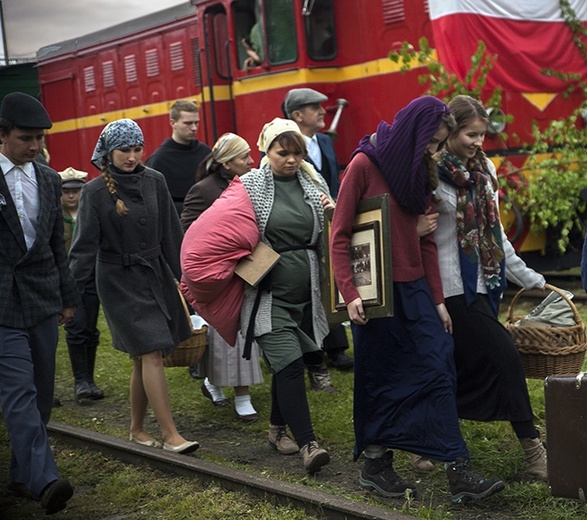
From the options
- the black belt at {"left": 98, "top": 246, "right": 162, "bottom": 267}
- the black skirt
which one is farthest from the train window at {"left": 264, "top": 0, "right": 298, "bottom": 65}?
the black skirt

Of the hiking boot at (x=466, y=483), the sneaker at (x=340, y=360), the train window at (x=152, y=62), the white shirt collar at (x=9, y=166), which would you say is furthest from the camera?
the train window at (x=152, y=62)

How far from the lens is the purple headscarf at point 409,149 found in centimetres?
459

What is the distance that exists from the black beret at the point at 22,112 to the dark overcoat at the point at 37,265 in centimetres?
27

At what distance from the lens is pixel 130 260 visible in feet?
19.3

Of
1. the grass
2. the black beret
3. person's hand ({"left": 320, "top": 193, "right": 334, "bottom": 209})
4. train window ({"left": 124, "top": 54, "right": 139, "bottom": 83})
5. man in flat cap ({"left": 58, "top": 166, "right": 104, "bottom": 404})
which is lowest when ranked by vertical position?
the grass

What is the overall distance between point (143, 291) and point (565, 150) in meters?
5.54

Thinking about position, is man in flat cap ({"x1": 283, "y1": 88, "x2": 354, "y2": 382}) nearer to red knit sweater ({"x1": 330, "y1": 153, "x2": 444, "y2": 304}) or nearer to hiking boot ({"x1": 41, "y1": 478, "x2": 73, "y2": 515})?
red knit sweater ({"x1": 330, "y1": 153, "x2": 444, "y2": 304})

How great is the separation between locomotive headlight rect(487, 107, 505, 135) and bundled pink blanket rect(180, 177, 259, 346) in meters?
4.71

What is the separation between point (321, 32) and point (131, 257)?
551 cm

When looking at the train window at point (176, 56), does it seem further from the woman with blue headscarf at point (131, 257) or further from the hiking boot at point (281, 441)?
the hiking boot at point (281, 441)

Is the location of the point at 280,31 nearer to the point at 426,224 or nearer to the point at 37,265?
the point at 37,265

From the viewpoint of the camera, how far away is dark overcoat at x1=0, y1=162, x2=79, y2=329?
16.5 feet

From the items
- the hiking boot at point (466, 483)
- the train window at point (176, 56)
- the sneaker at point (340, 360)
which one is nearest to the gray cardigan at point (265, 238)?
the hiking boot at point (466, 483)

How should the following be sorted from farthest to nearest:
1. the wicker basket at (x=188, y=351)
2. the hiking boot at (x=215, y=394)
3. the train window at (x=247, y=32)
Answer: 1. the train window at (x=247, y=32)
2. the hiking boot at (x=215, y=394)
3. the wicker basket at (x=188, y=351)
